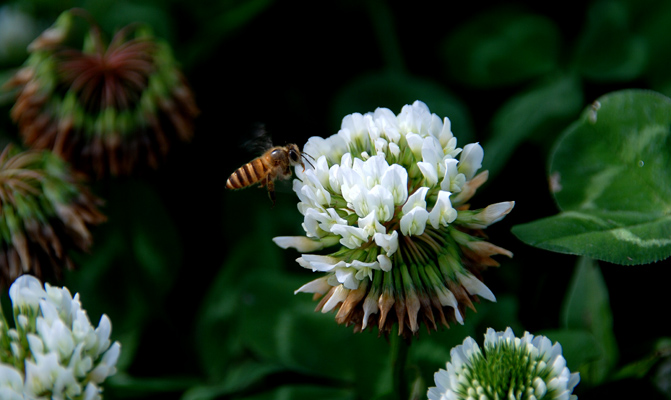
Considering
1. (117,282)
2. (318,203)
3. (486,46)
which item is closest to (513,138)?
(486,46)

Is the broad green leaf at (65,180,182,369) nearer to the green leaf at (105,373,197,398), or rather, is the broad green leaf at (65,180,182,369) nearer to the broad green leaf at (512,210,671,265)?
the green leaf at (105,373,197,398)

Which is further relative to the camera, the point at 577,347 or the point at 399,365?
the point at 577,347

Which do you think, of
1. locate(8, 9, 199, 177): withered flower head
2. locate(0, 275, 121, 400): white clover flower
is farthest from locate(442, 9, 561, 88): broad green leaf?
locate(0, 275, 121, 400): white clover flower

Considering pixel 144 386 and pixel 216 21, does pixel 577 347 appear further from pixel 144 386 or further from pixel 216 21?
pixel 216 21

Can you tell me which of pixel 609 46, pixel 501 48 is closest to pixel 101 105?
pixel 501 48

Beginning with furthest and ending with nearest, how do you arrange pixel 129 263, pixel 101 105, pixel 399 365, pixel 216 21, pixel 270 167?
pixel 216 21, pixel 129 263, pixel 101 105, pixel 270 167, pixel 399 365

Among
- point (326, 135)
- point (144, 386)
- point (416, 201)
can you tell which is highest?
point (326, 135)
